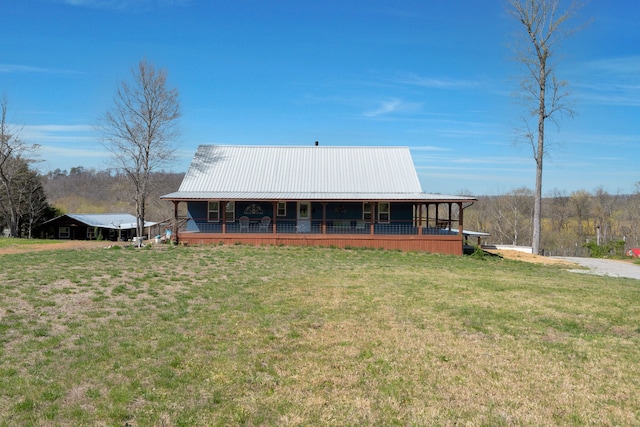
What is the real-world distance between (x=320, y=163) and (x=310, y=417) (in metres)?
24.4

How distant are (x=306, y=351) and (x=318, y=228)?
17909 millimetres

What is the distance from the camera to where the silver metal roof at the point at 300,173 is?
1005 inches

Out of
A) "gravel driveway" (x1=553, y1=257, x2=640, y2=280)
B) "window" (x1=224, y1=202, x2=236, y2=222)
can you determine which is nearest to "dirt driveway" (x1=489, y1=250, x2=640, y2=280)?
"gravel driveway" (x1=553, y1=257, x2=640, y2=280)

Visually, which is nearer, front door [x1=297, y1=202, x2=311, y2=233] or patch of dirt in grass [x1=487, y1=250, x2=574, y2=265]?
patch of dirt in grass [x1=487, y1=250, x2=574, y2=265]

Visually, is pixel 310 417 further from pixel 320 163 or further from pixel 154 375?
pixel 320 163

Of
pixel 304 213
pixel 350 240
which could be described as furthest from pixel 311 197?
pixel 350 240

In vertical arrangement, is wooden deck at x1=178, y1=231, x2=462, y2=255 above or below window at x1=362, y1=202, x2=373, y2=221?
below

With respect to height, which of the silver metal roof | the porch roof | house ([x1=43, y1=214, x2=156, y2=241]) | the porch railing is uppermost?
the silver metal roof

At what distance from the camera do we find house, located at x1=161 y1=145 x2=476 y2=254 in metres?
22.5

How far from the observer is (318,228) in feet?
81.4

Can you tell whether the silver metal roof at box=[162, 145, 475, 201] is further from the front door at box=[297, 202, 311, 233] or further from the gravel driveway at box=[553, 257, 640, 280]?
the gravel driveway at box=[553, 257, 640, 280]

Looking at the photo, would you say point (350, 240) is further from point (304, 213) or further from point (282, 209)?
point (282, 209)

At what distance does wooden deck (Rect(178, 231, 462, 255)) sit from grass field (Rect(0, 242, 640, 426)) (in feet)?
29.9

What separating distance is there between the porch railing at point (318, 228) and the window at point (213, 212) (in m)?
0.36
